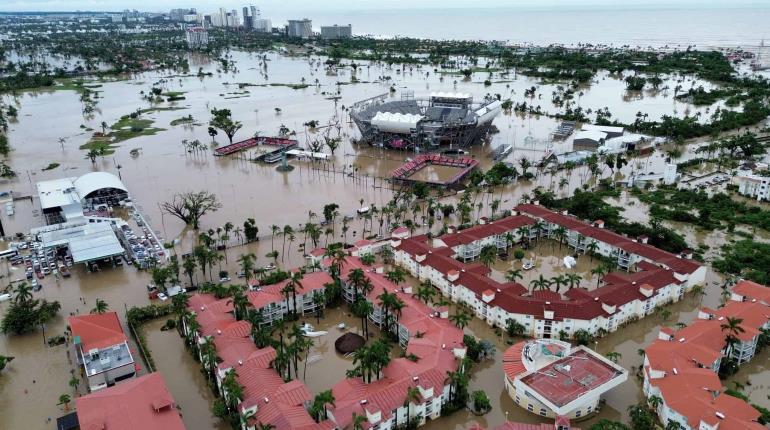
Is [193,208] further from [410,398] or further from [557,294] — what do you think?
[557,294]

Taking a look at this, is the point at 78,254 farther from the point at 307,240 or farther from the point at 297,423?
the point at 297,423

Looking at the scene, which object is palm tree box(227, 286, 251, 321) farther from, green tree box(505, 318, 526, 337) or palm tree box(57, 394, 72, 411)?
green tree box(505, 318, 526, 337)

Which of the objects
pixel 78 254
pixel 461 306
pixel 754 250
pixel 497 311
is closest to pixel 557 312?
pixel 497 311

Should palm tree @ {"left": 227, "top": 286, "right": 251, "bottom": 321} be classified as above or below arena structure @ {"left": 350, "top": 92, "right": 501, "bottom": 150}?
below

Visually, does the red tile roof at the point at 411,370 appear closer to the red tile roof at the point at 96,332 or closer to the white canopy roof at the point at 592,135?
the red tile roof at the point at 96,332

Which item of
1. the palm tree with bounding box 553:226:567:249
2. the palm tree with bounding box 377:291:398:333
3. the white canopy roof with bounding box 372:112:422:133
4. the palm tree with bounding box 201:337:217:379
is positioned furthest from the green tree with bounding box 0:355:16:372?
the white canopy roof with bounding box 372:112:422:133

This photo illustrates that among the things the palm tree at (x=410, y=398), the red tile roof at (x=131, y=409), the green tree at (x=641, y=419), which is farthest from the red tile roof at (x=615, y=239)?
the red tile roof at (x=131, y=409)
